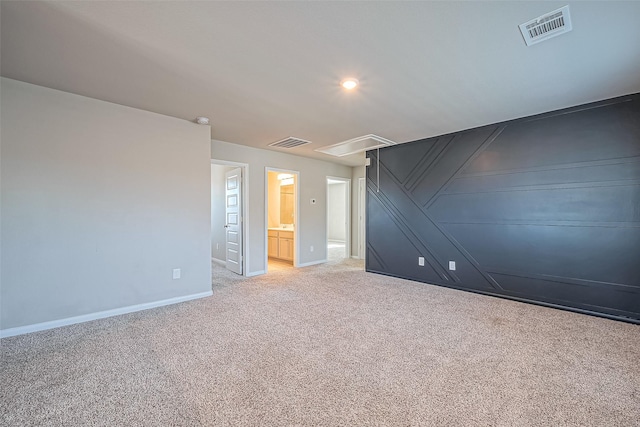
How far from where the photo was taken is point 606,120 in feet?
10.4

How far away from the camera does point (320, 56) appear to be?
223 centimetres

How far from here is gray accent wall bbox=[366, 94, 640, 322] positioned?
310cm

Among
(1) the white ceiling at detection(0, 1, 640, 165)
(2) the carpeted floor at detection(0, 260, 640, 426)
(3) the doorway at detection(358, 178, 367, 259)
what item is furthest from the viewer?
(3) the doorway at detection(358, 178, 367, 259)

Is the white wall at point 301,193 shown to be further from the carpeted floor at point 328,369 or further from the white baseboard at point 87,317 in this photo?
the carpeted floor at point 328,369

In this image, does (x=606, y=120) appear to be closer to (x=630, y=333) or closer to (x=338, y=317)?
(x=630, y=333)

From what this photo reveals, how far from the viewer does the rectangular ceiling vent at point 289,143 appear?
15.4ft

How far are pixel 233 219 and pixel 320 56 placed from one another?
4002mm

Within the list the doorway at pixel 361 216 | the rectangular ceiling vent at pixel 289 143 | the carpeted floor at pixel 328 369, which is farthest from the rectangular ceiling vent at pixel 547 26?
the doorway at pixel 361 216

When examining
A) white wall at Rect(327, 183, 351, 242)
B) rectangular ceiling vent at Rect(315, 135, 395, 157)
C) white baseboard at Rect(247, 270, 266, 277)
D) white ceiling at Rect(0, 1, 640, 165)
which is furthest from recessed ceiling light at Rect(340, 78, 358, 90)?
white wall at Rect(327, 183, 351, 242)

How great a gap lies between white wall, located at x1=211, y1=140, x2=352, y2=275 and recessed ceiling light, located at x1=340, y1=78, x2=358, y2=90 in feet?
9.46

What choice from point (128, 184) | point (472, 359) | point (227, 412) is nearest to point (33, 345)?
point (128, 184)

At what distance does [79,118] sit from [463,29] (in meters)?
3.84

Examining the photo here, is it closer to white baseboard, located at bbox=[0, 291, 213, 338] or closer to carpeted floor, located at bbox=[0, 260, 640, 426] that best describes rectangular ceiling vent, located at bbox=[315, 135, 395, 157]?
carpeted floor, located at bbox=[0, 260, 640, 426]

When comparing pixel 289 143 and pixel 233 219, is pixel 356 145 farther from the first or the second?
pixel 233 219
